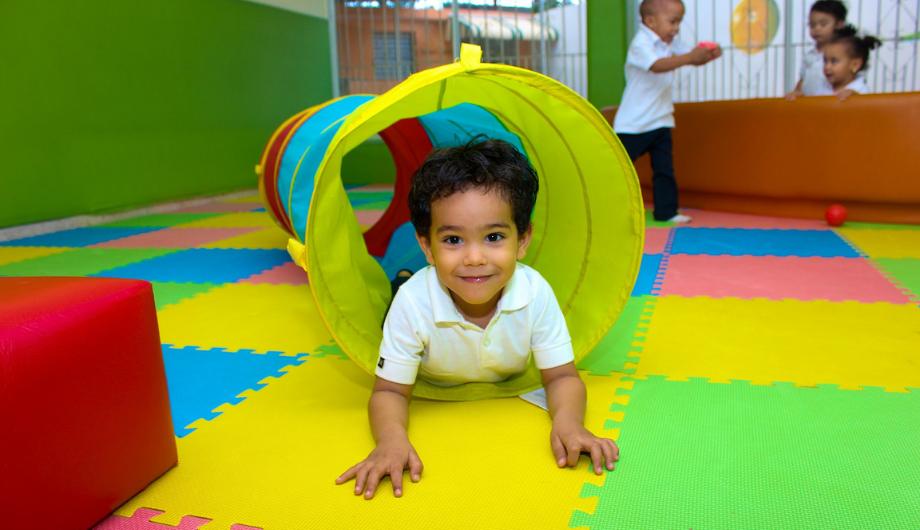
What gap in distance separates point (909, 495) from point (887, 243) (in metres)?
2.53

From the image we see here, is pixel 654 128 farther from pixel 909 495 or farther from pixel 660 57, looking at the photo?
pixel 909 495

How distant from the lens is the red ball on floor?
3.90 m

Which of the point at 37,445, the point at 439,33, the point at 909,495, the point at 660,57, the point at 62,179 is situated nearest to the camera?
the point at 37,445

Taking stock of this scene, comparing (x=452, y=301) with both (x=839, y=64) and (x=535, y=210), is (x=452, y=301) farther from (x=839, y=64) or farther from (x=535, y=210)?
(x=839, y=64)

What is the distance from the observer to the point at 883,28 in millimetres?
5836

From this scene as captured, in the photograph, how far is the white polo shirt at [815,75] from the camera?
14.8 ft

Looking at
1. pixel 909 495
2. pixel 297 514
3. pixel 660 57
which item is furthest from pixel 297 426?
pixel 660 57

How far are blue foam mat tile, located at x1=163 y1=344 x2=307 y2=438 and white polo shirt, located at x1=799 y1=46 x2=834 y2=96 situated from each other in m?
3.79

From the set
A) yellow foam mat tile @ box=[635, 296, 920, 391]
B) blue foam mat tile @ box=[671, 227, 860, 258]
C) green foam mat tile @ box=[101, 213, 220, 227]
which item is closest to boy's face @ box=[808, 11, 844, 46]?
blue foam mat tile @ box=[671, 227, 860, 258]

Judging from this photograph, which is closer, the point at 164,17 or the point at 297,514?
the point at 297,514

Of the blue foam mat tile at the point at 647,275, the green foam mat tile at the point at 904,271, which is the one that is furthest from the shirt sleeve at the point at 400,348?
the green foam mat tile at the point at 904,271

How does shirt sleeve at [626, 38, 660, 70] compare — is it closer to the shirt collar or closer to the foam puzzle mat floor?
the foam puzzle mat floor

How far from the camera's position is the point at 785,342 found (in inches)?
81.4

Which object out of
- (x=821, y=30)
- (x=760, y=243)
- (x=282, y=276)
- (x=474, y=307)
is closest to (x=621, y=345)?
(x=474, y=307)
